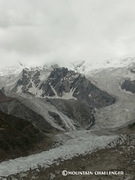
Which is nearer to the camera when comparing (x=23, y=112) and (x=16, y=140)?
(x=16, y=140)

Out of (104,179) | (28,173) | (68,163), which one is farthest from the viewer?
(68,163)

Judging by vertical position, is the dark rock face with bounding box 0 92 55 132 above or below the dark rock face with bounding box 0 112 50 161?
below

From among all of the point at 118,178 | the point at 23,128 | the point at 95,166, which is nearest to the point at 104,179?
the point at 118,178

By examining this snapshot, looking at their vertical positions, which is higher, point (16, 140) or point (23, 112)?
point (16, 140)

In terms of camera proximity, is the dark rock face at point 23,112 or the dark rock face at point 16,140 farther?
the dark rock face at point 23,112

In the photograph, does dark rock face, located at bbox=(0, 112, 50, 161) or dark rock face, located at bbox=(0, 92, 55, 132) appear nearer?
dark rock face, located at bbox=(0, 112, 50, 161)

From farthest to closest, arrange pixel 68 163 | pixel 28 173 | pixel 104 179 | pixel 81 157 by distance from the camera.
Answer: pixel 81 157
pixel 68 163
pixel 28 173
pixel 104 179

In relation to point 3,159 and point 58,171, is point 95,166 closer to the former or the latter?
point 58,171

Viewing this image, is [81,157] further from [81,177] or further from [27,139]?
[27,139]

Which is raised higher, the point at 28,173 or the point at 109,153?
the point at 28,173

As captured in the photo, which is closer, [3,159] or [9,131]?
[3,159]

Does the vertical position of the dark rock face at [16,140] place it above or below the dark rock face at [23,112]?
above
